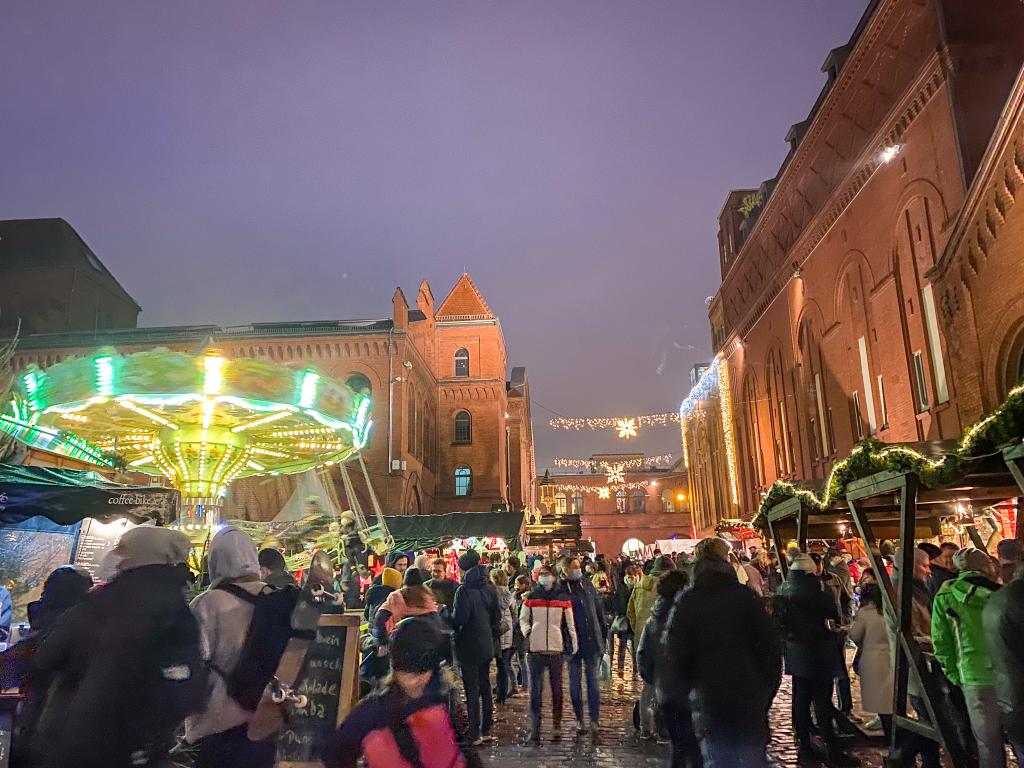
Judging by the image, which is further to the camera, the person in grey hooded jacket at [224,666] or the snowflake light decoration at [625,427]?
the snowflake light decoration at [625,427]

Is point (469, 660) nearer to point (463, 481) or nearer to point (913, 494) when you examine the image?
point (913, 494)

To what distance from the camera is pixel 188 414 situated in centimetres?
1289

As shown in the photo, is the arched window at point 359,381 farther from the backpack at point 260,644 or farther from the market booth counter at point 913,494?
the backpack at point 260,644

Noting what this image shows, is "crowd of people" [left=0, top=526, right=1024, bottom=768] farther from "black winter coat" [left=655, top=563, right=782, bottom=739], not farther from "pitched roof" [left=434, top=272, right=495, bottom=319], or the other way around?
"pitched roof" [left=434, top=272, right=495, bottom=319]

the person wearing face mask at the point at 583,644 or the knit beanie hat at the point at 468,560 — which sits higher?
the knit beanie hat at the point at 468,560

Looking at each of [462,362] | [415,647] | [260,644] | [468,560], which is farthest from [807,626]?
[462,362]

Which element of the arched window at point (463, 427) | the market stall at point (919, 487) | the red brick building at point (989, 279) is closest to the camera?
the market stall at point (919, 487)

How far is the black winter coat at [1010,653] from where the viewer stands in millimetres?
4051

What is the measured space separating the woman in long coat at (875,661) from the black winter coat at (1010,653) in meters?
2.27

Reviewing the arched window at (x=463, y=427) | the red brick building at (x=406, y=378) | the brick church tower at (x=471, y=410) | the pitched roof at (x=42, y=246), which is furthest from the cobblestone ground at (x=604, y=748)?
the pitched roof at (x=42, y=246)

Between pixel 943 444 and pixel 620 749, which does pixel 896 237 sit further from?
pixel 620 749

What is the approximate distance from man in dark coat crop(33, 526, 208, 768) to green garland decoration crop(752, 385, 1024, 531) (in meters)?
5.32

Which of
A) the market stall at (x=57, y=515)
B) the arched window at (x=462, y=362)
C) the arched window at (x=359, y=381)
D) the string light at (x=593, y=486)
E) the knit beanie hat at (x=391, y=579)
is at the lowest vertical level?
the knit beanie hat at (x=391, y=579)

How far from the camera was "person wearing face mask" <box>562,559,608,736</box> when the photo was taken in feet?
24.0
